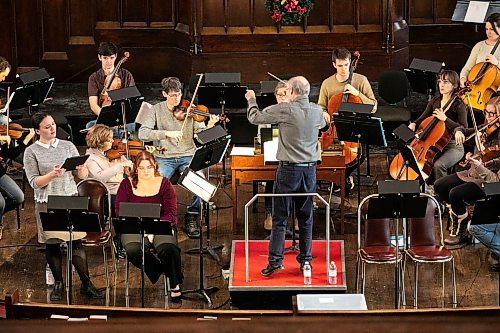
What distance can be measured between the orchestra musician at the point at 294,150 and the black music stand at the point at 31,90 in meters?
3.05

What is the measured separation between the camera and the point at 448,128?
30.0 ft

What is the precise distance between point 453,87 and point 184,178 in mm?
3104

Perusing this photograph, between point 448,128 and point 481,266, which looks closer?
point 481,266

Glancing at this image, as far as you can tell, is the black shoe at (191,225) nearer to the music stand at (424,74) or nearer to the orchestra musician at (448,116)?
the orchestra musician at (448,116)

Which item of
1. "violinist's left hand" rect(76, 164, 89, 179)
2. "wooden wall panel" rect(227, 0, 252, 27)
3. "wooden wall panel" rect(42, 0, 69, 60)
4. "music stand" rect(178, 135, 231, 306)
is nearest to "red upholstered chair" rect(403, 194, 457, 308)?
"music stand" rect(178, 135, 231, 306)

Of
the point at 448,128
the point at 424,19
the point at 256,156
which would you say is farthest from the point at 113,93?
the point at 424,19

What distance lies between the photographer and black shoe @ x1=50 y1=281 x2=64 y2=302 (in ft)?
25.7

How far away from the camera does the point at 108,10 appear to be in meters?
12.6

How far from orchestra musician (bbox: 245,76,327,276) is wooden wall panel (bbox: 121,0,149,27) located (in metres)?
5.24

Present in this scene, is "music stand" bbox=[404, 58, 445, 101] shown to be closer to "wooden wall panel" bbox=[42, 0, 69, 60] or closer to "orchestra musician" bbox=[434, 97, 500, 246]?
"orchestra musician" bbox=[434, 97, 500, 246]

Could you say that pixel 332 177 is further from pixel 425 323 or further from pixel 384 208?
pixel 425 323

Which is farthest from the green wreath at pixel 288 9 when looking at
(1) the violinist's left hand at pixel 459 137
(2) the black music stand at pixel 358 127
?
(1) the violinist's left hand at pixel 459 137

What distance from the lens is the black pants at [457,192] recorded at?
8.52m

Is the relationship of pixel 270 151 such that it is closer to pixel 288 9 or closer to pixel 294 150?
pixel 294 150
